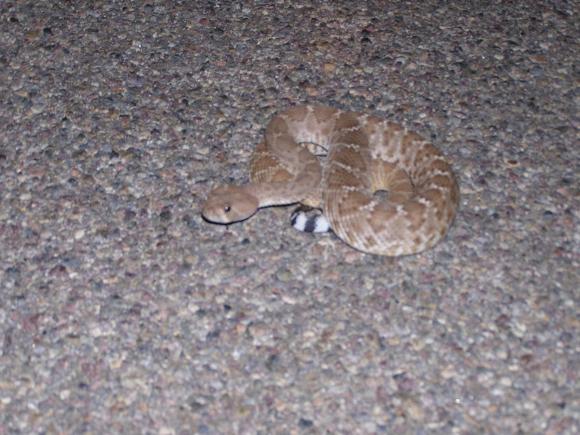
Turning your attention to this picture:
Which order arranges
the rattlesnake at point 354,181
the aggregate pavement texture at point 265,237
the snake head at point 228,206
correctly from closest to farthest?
the aggregate pavement texture at point 265,237 < the rattlesnake at point 354,181 < the snake head at point 228,206

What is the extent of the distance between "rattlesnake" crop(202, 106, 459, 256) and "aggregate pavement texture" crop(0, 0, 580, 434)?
0.50ft

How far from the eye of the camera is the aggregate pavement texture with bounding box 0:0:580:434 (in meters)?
4.39

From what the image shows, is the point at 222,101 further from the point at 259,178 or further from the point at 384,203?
the point at 384,203

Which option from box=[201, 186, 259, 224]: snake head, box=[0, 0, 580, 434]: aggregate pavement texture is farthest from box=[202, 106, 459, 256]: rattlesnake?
box=[0, 0, 580, 434]: aggregate pavement texture

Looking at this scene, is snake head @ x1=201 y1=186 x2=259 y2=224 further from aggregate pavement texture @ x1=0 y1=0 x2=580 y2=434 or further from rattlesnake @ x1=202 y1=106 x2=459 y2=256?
aggregate pavement texture @ x1=0 y1=0 x2=580 y2=434

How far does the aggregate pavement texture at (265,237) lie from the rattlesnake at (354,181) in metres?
0.15

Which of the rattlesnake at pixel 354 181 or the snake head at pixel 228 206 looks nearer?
the rattlesnake at pixel 354 181

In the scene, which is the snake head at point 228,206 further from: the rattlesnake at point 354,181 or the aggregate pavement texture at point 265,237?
the aggregate pavement texture at point 265,237

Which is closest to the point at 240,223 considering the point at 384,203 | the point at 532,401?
the point at 384,203

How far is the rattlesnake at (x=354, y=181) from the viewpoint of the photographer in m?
5.15

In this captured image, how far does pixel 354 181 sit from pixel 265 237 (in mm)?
699

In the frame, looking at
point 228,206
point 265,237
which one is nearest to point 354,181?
point 265,237

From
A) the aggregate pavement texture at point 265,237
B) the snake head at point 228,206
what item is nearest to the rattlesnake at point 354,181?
the snake head at point 228,206

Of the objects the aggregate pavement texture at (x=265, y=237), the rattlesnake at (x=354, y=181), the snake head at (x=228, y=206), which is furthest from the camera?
the snake head at (x=228, y=206)
